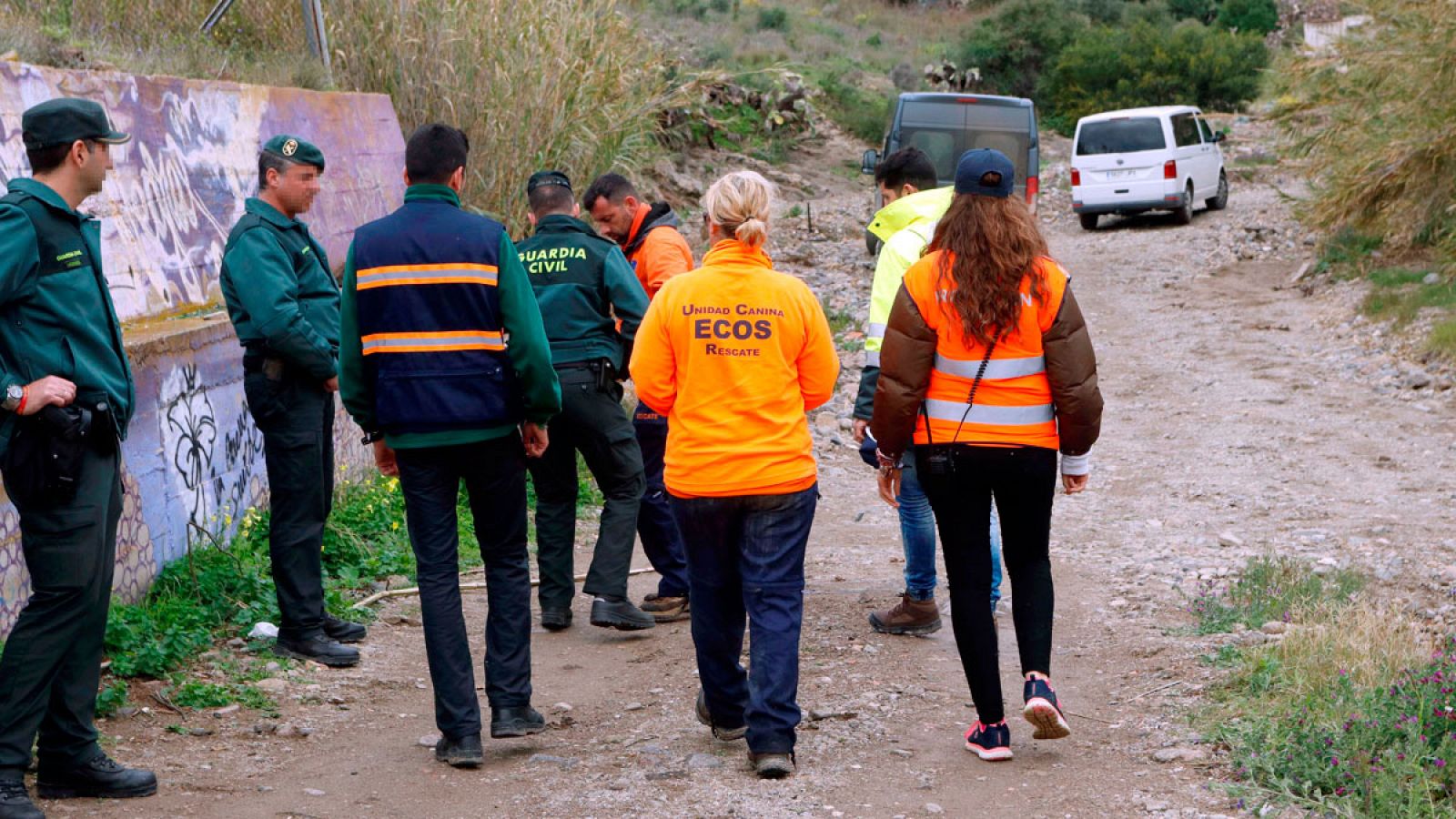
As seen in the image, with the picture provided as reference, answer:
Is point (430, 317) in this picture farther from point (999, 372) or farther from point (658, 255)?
point (658, 255)

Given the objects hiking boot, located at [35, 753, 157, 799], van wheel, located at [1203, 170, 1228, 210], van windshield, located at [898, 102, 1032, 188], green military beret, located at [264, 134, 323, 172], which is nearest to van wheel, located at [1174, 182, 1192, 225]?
van wheel, located at [1203, 170, 1228, 210]

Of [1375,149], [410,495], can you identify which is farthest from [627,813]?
[1375,149]

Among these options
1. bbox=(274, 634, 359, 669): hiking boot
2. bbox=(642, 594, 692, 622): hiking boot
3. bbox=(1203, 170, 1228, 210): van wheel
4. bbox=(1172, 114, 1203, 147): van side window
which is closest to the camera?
bbox=(274, 634, 359, 669): hiking boot

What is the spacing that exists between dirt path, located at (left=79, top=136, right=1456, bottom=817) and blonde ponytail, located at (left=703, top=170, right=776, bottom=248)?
1.63 meters

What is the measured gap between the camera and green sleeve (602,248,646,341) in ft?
19.4

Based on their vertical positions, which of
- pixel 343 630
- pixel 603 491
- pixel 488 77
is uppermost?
pixel 488 77

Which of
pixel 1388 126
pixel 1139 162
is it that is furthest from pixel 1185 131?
pixel 1388 126

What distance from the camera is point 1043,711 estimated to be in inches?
167

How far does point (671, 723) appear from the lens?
4.95 metres

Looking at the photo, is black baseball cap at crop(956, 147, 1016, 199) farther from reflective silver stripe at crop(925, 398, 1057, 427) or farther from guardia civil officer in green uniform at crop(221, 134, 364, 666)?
guardia civil officer in green uniform at crop(221, 134, 364, 666)

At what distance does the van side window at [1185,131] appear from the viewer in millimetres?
22219

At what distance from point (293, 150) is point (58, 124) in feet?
4.85

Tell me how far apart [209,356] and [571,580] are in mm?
2005

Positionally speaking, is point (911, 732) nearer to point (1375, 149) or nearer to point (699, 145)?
point (1375, 149)
